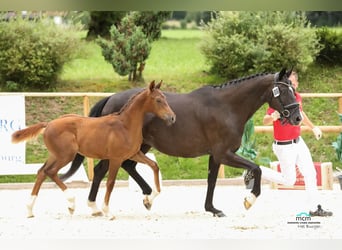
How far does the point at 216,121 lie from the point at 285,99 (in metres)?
0.63

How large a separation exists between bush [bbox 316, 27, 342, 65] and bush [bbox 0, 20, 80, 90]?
399 cm

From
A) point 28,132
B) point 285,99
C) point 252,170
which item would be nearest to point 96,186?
point 28,132

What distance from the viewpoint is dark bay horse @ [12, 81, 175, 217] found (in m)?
7.25

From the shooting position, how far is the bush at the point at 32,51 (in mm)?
12586

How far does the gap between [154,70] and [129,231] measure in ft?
26.5

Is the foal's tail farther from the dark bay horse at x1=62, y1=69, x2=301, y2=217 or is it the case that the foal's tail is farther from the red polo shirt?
the red polo shirt

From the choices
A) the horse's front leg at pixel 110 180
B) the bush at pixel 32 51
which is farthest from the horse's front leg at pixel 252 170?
the bush at pixel 32 51

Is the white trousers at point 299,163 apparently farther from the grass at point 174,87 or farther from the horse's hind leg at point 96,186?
Answer: the grass at point 174,87

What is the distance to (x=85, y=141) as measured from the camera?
7.33 m

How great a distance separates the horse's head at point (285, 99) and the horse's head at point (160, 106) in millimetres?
882

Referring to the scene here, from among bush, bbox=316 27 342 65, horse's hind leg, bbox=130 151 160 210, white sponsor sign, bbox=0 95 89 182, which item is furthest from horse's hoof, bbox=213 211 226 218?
bush, bbox=316 27 342 65

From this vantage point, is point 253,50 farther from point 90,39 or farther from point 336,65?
point 90,39

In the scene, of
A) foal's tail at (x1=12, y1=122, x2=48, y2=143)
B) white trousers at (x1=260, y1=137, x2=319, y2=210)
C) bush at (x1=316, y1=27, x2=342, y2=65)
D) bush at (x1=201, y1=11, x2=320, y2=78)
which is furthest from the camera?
bush at (x1=316, y1=27, x2=342, y2=65)

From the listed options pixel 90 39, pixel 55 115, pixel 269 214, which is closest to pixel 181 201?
pixel 269 214
